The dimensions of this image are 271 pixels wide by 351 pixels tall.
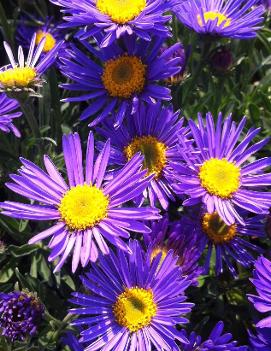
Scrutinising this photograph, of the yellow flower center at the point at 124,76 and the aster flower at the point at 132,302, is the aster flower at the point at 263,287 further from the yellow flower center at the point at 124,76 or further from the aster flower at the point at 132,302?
the yellow flower center at the point at 124,76

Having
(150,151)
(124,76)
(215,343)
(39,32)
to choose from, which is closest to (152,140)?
(150,151)

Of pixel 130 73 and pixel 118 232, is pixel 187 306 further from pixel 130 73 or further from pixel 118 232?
pixel 130 73

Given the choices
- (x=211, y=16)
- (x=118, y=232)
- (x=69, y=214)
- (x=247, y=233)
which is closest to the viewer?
(x=118, y=232)

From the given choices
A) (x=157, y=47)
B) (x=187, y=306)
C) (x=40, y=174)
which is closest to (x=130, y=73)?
(x=157, y=47)

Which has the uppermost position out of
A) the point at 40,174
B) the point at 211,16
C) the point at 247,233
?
the point at 211,16

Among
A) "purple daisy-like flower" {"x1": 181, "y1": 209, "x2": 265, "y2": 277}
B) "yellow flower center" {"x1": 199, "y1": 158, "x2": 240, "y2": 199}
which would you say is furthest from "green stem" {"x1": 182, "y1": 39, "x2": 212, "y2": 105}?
"purple daisy-like flower" {"x1": 181, "y1": 209, "x2": 265, "y2": 277}

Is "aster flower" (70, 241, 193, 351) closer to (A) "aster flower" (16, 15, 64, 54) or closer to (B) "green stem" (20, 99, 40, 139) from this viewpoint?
(B) "green stem" (20, 99, 40, 139)
